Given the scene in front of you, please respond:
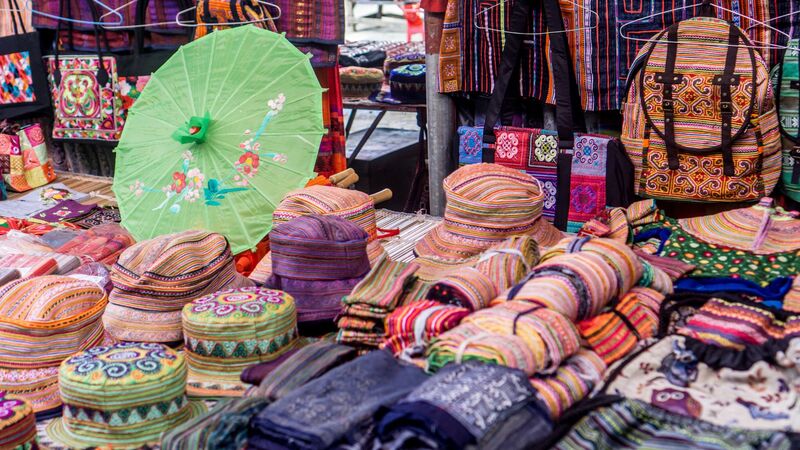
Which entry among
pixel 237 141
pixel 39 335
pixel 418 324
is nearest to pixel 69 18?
pixel 237 141

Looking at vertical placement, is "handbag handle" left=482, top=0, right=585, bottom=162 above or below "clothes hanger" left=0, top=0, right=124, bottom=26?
below

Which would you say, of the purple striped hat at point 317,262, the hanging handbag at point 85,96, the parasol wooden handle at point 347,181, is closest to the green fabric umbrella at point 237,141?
the parasol wooden handle at point 347,181

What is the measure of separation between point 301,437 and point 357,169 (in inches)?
156

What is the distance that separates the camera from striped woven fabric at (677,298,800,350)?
6.59ft

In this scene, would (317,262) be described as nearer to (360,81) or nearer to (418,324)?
(418,324)

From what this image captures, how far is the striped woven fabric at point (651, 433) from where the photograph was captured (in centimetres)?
168

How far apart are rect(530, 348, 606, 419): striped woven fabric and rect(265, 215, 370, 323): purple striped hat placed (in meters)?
0.87

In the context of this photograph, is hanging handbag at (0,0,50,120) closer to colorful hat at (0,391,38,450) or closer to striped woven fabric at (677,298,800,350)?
colorful hat at (0,391,38,450)

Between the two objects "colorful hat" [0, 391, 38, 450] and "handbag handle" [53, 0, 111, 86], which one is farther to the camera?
"handbag handle" [53, 0, 111, 86]

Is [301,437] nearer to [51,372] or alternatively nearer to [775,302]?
[51,372]

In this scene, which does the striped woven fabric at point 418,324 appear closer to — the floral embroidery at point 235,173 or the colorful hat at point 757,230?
the colorful hat at point 757,230

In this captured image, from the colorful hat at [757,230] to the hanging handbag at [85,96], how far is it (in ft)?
11.8

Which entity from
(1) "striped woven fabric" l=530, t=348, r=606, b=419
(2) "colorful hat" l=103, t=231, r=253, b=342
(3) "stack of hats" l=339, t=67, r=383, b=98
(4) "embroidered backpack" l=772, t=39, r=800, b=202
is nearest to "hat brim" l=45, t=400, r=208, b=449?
(2) "colorful hat" l=103, t=231, r=253, b=342

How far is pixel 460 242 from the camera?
2867 mm
